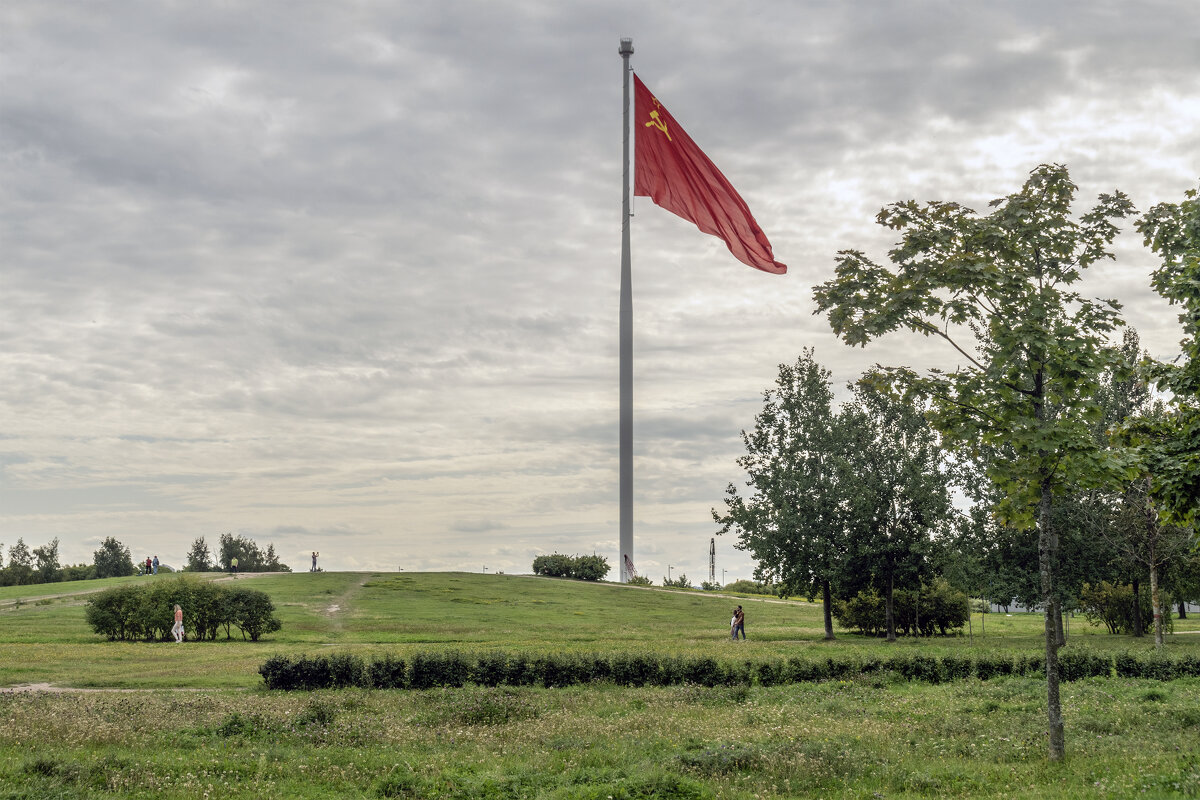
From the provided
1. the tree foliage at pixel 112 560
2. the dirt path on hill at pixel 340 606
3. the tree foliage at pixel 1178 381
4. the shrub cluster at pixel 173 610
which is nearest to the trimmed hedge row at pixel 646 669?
the tree foliage at pixel 1178 381

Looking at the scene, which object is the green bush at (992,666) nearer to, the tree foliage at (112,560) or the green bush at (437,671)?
the green bush at (437,671)

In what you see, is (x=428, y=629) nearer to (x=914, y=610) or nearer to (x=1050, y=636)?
(x=914, y=610)

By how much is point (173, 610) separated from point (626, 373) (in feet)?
98.5

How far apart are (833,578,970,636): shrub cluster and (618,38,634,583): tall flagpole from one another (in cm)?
1502

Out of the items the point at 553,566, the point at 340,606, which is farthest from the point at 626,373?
the point at 553,566

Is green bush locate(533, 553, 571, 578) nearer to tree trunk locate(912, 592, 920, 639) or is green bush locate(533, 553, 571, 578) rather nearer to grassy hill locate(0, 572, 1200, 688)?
grassy hill locate(0, 572, 1200, 688)

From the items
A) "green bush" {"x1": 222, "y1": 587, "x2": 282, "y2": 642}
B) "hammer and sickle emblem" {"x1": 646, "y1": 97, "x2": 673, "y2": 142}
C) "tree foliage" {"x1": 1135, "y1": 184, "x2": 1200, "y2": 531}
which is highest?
"hammer and sickle emblem" {"x1": 646, "y1": 97, "x2": 673, "y2": 142}

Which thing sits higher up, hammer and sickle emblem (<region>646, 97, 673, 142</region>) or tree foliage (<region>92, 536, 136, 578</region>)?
hammer and sickle emblem (<region>646, 97, 673, 142</region>)

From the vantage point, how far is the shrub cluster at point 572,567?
106m

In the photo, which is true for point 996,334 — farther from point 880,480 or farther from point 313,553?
point 313,553

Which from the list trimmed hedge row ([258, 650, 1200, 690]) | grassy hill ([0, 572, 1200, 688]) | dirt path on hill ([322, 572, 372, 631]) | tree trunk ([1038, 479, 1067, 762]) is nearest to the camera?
tree trunk ([1038, 479, 1067, 762])

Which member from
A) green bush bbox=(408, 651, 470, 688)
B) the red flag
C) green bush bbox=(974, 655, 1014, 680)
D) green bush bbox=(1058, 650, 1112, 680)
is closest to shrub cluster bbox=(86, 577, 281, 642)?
green bush bbox=(408, 651, 470, 688)

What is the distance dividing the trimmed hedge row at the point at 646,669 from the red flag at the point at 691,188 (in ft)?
45.4

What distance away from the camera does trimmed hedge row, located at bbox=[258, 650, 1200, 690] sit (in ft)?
88.2
